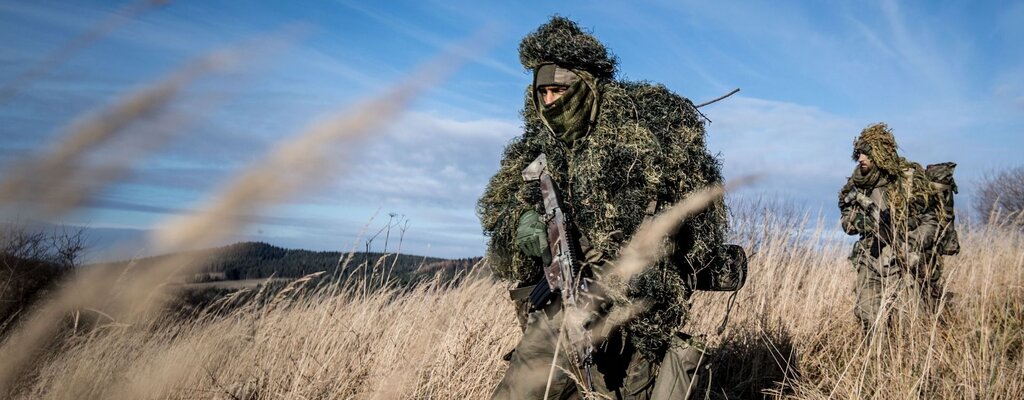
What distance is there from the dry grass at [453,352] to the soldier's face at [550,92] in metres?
1.12

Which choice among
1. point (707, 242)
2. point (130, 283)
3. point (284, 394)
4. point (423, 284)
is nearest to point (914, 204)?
point (707, 242)

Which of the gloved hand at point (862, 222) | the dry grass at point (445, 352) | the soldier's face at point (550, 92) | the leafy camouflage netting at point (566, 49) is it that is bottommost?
the dry grass at point (445, 352)

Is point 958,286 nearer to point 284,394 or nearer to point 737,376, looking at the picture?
point 737,376

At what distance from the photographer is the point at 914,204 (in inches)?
217

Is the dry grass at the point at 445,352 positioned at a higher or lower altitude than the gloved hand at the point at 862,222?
lower

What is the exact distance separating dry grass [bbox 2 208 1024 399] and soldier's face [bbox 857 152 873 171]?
1.09 metres

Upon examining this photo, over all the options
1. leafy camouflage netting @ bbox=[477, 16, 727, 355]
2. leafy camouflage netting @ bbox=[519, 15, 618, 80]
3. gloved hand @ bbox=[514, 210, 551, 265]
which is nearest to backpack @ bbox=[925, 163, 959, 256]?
leafy camouflage netting @ bbox=[477, 16, 727, 355]

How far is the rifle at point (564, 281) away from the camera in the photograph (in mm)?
2479

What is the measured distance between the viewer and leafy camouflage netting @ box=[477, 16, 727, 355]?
265 centimetres

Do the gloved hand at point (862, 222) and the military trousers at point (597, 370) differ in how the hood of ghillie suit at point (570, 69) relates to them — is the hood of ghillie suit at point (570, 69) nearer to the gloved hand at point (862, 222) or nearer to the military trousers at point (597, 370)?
the military trousers at point (597, 370)

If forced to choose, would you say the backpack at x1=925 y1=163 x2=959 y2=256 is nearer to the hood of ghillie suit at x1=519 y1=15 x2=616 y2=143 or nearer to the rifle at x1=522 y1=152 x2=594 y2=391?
the hood of ghillie suit at x1=519 y1=15 x2=616 y2=143

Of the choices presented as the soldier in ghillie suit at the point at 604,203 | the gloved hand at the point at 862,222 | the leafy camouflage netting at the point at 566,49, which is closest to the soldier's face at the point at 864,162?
the gloved hand at the point at 862,222

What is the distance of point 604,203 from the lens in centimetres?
264

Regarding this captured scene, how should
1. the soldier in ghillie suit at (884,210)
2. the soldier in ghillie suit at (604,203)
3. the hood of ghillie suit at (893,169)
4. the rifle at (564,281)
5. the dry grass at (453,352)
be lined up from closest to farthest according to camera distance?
the rifle at (564,281) → the soldier in ghillie suit at (604,203) → the dry grass at (453,352) → the soldier in ghillie suit at (884,210) → the hood of ghillie suit at (893,169)
